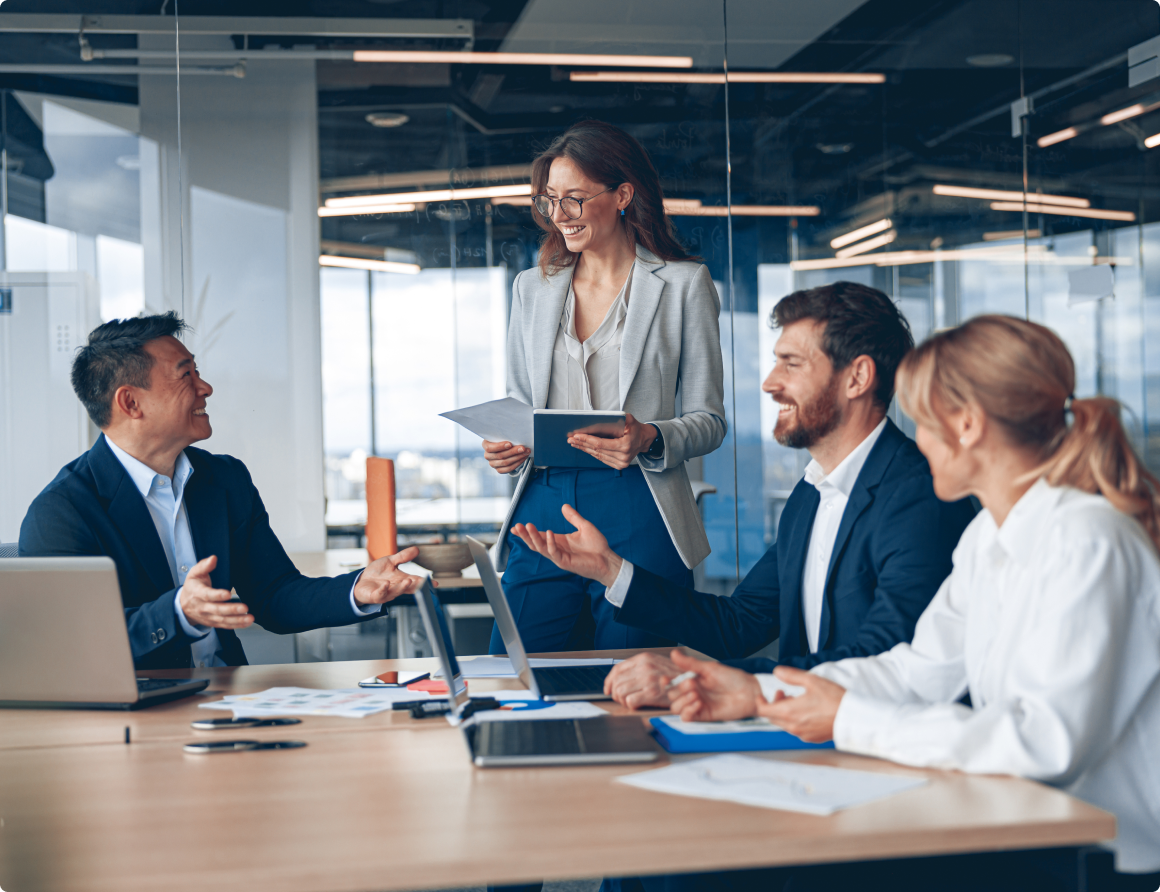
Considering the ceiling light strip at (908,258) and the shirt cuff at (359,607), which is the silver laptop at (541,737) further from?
the ceiling light strip at (908,258)

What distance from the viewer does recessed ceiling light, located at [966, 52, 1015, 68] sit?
205 inches

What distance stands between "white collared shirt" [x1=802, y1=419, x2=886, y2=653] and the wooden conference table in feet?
2.39

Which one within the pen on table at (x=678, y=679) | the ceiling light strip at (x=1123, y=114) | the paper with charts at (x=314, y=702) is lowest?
the paper with charts at (x=314, y=702)

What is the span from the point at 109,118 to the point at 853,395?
404cm

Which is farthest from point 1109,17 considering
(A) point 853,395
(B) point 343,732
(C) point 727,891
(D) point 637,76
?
(B) point 343,732

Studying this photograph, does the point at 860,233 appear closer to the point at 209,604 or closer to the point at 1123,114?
the point at 1123,114

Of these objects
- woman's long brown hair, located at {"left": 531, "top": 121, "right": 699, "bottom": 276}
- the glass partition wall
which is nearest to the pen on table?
woman's long brown hair, located at {"left": 531, "top": 121, "right": 699, "bottom": 276}

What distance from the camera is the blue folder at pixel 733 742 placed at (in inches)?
54.9

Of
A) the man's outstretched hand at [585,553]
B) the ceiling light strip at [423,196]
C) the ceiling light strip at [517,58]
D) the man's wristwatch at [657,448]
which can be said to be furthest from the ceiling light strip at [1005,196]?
the man's outstretched hand at [585,553]

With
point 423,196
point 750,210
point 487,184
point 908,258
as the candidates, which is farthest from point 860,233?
point 423,196

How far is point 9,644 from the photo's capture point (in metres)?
1.72

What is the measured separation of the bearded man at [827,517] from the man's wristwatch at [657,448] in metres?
0.36

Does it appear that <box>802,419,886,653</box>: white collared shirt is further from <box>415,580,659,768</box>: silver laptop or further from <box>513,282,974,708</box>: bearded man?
<box>415,580,659,768</box>: silver laptop

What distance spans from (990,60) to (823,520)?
4.06 m
